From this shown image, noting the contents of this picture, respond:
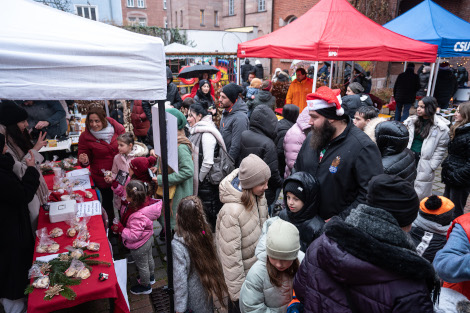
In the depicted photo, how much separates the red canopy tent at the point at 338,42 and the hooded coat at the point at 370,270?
489cm

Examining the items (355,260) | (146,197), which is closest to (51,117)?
(146,197)

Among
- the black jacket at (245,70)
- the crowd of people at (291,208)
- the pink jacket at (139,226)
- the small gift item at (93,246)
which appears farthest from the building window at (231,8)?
the small gift item at (93,246)

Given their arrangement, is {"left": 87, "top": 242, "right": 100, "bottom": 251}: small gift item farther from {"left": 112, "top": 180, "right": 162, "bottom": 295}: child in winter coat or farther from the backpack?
the backpack

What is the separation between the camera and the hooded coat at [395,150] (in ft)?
10.6

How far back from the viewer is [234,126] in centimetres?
448

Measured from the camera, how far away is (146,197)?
3336 millimetres

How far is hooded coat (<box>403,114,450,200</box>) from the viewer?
4562 millimetres

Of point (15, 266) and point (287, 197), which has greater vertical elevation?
point (287, 197)

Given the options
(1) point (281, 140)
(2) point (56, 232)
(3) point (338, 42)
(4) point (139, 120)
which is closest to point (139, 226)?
(2) point (56, 232)

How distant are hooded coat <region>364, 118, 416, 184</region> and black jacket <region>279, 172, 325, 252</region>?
121 cm

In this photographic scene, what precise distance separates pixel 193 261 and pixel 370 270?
143 centimetres

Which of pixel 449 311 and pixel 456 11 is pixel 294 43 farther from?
pixel 456 11

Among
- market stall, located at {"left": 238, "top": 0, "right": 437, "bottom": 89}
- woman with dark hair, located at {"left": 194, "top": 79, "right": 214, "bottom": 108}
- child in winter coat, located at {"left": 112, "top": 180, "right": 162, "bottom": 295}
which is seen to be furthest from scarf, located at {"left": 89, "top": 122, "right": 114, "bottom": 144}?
market stall, located at {"left": 238, "top": 0, "right": 437, "bottom": 89}

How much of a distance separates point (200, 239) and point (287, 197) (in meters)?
0.77
